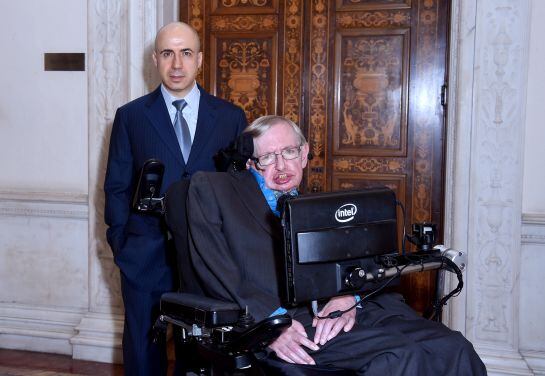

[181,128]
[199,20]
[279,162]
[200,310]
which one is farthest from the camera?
[199,20]

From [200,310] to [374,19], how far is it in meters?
2.32

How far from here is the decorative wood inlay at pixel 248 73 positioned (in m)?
3.93

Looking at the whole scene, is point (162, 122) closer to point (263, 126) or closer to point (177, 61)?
point (177, 61)

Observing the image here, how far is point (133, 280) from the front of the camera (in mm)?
2848

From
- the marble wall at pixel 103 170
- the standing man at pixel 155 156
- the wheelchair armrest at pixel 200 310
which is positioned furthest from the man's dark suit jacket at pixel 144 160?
the marble wall at pixel 103 170

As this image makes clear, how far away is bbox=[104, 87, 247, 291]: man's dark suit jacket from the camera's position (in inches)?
112

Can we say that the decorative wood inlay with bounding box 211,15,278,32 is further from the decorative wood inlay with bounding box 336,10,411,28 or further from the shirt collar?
the shirt collar

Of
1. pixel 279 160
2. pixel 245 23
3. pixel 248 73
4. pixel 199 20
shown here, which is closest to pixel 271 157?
pixel 279 160

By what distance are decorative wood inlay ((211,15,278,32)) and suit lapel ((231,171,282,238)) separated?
175cm

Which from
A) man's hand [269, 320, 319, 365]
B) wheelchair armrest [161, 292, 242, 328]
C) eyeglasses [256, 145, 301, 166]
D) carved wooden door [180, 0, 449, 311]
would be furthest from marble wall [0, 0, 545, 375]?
wheelchair armrest [161, 292, 242, 328]

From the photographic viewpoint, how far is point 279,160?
245 centimetres

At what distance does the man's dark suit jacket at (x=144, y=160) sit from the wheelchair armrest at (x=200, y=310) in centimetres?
65

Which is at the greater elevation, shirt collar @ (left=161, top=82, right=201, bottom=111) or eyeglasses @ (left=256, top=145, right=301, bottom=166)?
shirt collar @ (left=161, top=82, right=201, bottom=111)

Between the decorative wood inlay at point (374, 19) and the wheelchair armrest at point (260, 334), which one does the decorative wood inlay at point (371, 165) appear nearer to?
the decorative wood inlay at point (374, 19)
